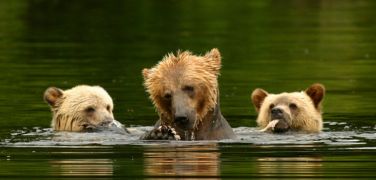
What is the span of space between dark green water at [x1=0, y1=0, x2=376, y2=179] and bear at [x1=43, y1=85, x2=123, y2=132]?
32 centimetres

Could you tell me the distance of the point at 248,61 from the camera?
1251 inches

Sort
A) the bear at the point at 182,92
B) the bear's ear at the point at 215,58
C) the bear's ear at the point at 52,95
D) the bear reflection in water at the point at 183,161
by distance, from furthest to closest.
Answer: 1. the bear's ear at the point at 52,95
2. the bear's ear at the point at 215,58
3. the bear at the point at 182,92
4. the bear reflection in water at the point at 183,161

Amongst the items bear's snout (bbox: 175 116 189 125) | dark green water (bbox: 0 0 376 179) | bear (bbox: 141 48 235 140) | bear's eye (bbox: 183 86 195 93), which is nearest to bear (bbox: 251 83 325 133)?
dark green water (bbox: 0 0 376 179)

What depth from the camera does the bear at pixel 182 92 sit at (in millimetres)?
16516

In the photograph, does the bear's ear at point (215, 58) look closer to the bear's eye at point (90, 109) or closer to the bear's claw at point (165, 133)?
the bear's claw at point (165, 133)

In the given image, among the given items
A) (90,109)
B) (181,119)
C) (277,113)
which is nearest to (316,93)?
(277,113)

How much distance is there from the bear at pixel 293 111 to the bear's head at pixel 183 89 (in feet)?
9.74

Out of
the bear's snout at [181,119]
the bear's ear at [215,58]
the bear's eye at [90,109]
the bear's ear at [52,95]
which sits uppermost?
the bear's ear at [215,58]

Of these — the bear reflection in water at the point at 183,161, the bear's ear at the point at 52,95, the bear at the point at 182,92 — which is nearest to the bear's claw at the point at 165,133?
the bear at the point at 182,92

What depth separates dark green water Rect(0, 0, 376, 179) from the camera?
50.8 ft

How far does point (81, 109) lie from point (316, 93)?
3.27 metres

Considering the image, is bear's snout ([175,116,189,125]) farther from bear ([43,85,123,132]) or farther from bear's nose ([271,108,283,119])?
bear's nose ([271,108,283,119])

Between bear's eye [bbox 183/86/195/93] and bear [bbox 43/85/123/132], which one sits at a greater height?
bear's eye [bbox 183/86/195/93]

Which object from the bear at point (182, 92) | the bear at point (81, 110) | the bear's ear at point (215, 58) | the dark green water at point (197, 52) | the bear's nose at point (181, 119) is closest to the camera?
the dark green water at point (197, 52)
